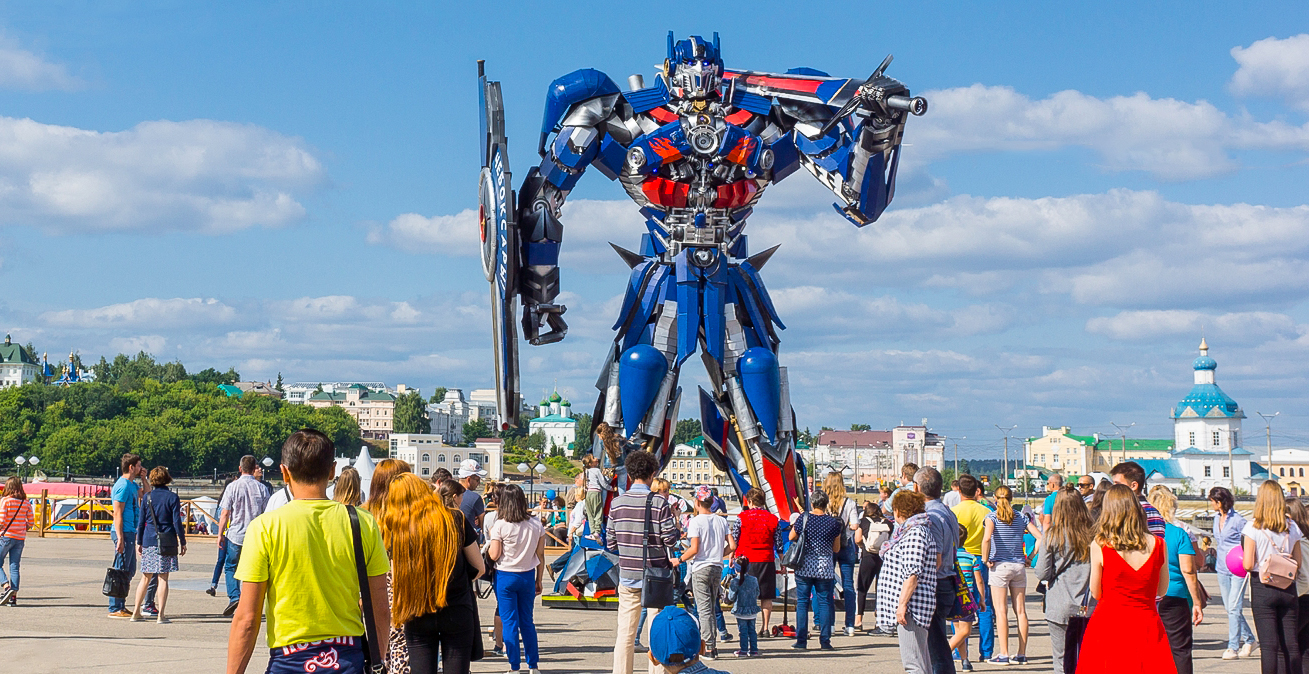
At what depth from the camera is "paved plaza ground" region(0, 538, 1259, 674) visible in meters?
8.94

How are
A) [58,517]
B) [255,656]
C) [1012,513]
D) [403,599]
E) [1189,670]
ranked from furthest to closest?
1. [58,517]
2. [1012,513]
3. [255,656]
4. [1189,670]
5. [403,599]

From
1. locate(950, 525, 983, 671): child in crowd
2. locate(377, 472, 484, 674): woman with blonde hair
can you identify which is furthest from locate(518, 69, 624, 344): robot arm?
locate(377, 472, 484, 674): woman with blonde hair

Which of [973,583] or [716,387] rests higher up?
[716,387]

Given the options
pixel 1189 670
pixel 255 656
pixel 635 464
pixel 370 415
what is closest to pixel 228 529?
pixel 255 656

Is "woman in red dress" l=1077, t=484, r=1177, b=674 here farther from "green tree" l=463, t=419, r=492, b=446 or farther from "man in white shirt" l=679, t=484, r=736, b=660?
"green tree" l=463, t=419, r=492, b=446

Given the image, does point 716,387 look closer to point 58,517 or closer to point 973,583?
point 973,583

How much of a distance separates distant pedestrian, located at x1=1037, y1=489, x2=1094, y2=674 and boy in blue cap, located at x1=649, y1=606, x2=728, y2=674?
3429mm

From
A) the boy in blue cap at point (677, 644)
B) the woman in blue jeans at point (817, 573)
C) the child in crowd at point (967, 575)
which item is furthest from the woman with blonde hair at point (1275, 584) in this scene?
the boy in blue cap at point (677, 644)

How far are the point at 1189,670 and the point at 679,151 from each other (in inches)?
303

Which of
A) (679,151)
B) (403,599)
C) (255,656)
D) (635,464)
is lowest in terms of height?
(255,656)

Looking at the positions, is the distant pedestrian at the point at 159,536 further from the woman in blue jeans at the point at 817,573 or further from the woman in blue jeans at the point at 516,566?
the woman in blue jeans at the point at 817,573

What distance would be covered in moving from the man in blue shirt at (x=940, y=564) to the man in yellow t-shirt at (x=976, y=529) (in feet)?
4.83

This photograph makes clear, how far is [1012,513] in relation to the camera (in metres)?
10.1

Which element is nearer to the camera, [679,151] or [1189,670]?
[1189,670]
